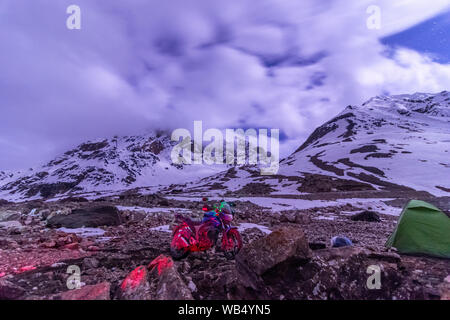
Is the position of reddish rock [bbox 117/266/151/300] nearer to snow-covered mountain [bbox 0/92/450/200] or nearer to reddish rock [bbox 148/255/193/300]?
reddish rock [bbox 148/255/193/300]

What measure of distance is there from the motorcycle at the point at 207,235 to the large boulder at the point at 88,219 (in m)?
6.60

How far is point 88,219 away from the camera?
11250 mm

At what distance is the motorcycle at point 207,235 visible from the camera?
241 inches

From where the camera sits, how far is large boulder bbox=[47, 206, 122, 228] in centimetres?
1109

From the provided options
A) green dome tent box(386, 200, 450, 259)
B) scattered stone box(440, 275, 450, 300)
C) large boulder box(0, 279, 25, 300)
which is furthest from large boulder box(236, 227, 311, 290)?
green dome tent box(386, 200, 450, 259)

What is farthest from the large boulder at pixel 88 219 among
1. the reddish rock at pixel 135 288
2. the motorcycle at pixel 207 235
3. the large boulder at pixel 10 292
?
the reddish rock at pixel 135 288

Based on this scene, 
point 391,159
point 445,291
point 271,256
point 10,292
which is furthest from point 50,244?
point 391,159

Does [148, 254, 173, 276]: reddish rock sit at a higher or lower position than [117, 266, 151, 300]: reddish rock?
higher

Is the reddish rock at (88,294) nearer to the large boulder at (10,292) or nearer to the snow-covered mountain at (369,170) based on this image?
the large boulder at (10,292)

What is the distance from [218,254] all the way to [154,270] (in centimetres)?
246

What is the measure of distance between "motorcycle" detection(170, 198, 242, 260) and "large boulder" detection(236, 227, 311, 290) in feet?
5.41

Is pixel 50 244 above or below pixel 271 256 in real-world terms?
below

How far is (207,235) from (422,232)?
627 cm

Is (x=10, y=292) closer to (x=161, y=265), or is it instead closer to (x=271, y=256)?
(x=161, y=265)
